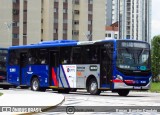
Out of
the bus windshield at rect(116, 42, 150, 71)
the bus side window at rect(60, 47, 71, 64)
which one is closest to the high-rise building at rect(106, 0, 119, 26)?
the bus side window at rect(60, 47, 71, 64)

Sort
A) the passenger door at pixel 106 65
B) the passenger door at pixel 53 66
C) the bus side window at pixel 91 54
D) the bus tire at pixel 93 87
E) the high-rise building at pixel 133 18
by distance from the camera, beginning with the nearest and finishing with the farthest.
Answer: the passenger door at pixel 106 65, the bus tire at pixel 93 87, the bus side window at pixel 91 54, the passenger door at pixel 53 66, the high-rise building at pixel 133 18

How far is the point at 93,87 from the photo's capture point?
26.7 meters

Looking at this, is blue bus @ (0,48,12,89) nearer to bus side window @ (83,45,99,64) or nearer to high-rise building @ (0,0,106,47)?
bus side window @ (83,45,99,64)

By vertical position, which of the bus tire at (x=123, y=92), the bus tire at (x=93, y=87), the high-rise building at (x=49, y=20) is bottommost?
the bus tire at (x=123, y=92)

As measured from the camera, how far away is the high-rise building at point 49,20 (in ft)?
288

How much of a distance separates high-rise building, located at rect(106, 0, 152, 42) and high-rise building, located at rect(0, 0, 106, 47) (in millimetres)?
75181

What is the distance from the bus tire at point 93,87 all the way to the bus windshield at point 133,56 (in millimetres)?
1956

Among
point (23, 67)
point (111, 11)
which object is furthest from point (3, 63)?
point (111, 11)

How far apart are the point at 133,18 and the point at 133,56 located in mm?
152300

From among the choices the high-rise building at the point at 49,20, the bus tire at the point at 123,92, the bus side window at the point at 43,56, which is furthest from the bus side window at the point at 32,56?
the high-rise building at the point at 49,20

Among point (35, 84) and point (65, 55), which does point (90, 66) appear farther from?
point (35, 84)

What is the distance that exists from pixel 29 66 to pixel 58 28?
62290mm

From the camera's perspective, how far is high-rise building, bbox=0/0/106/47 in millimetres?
87750

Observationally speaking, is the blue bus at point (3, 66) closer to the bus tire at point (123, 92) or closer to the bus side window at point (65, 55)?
the bus side window at point (65, 55)
